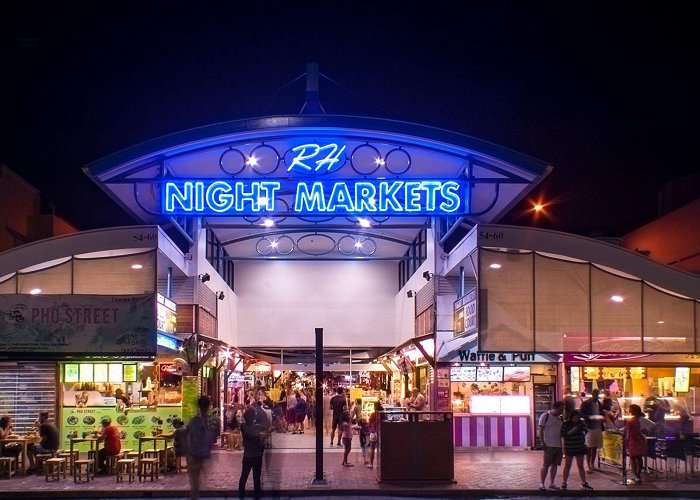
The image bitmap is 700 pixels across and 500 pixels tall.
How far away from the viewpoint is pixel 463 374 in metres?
24.0

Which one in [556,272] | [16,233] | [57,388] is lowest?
[57,388]

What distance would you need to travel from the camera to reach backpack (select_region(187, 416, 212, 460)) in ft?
42.4

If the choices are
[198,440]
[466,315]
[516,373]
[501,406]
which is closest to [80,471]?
[198,440]

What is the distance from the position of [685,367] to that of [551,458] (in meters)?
9.46

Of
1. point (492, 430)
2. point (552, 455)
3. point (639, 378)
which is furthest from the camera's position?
point (639, 378)

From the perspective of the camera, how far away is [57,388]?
21125mm

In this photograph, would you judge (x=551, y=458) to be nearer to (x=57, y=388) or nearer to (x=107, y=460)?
(x=107, y=460)

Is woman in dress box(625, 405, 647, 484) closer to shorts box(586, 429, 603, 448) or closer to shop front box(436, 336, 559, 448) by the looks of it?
shorts box(586, 429, 603, 448)

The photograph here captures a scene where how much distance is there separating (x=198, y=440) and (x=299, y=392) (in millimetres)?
26505

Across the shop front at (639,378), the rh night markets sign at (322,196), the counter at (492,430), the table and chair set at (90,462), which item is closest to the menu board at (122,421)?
the table and chair set at (90,462)

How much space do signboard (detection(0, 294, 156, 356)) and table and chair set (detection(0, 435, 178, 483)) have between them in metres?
1.94

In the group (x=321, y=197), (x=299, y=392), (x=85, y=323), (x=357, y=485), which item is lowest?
(x=357, y=485)

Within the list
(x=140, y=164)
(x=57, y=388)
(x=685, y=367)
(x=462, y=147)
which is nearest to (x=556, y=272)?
(x=462, y=147)

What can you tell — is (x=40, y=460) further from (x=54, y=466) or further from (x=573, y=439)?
(x=573, y=439)
